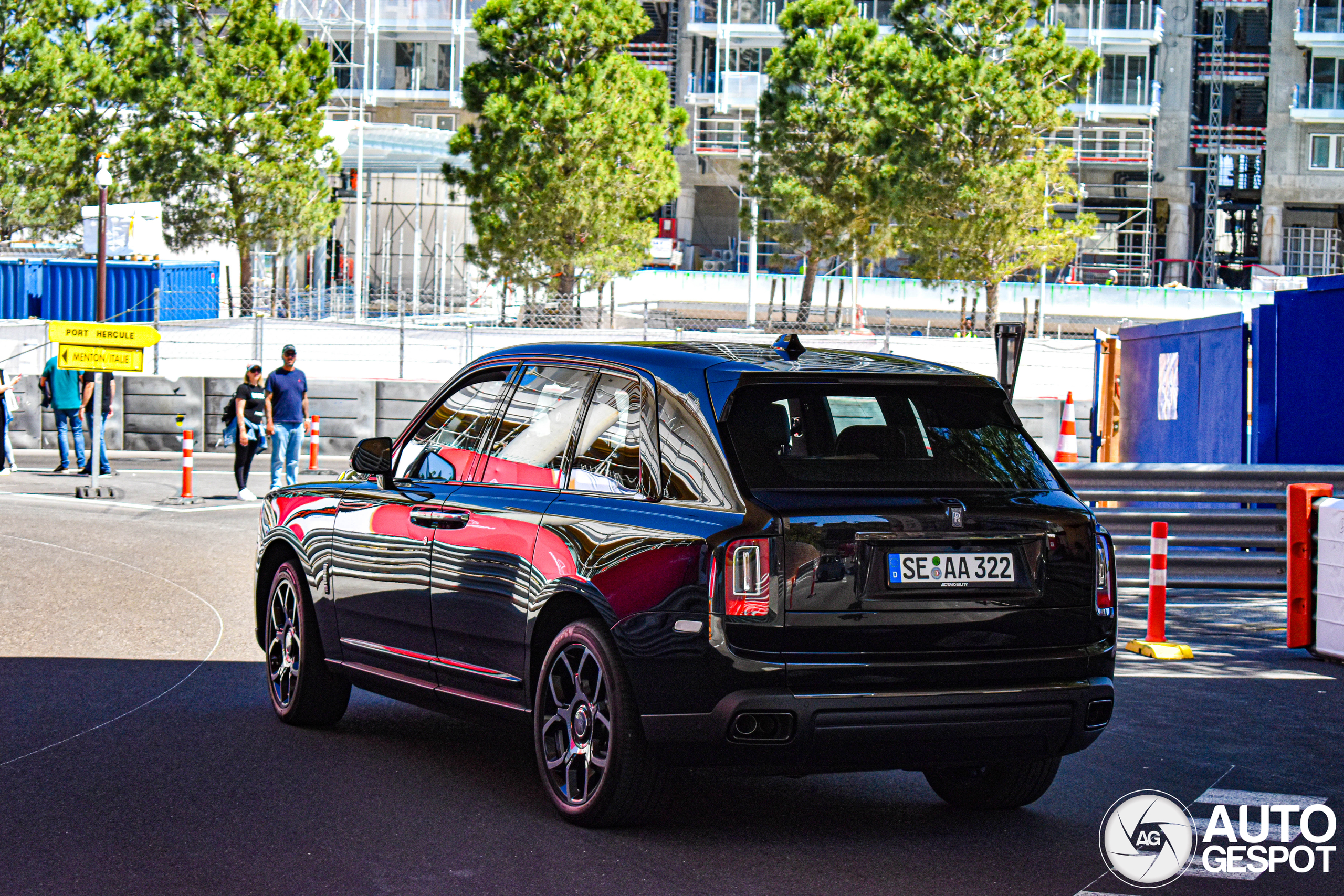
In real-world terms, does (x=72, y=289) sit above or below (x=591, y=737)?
above

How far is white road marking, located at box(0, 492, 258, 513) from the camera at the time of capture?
1795 cm

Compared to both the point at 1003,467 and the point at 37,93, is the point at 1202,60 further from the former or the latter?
the point at 1003,467

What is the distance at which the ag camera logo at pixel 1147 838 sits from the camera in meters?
5.34

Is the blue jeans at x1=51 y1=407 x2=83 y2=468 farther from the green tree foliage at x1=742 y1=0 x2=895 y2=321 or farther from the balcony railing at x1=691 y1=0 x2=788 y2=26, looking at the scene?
the balcony railing at x1=691 y1=0 x2=788 y2=26

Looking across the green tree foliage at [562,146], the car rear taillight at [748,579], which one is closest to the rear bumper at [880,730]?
the car rear taillight at [748,579]

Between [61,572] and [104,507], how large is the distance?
5.44m

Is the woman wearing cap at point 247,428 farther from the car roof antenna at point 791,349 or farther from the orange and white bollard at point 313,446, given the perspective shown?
the car roof antenna at point 791,349

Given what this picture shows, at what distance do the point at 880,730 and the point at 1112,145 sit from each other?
190 ft

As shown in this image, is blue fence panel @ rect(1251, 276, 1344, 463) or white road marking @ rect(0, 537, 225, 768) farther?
blue fence panel @ rect(1251, 276, 1344, 463)

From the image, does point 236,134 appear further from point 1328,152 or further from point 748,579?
point 748,579

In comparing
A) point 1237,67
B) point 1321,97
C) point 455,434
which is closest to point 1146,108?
point 1237,67

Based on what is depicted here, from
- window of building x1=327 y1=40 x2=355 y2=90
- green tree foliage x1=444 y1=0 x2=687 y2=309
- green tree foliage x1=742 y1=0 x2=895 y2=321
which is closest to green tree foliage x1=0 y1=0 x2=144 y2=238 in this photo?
green tree foliage x1=444 y1=0 x2=687 y2=309

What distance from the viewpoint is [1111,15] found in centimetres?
5984

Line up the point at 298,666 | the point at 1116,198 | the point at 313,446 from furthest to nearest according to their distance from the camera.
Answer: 1. the point at 1116,198
2. the point at 313,446
3. the point at 298,666
